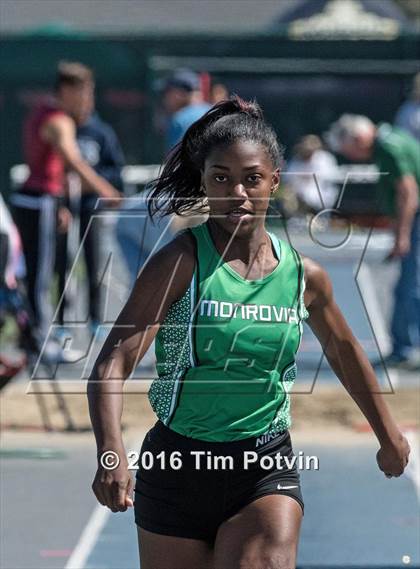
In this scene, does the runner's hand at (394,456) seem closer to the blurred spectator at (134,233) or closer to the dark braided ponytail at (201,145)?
the dark braided ponytail at (201,145)

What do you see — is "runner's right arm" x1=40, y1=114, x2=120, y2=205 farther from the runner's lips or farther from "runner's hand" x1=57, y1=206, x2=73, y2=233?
the runner's lips

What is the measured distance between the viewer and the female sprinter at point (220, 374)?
379 cm

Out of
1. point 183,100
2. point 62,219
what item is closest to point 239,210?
point 183,100

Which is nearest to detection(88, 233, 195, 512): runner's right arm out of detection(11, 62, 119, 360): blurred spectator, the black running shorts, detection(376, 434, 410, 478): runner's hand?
the black running shorts

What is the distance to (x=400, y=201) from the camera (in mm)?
10594

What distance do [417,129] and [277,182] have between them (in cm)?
971

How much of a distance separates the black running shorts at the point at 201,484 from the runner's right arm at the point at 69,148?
644 centimetres

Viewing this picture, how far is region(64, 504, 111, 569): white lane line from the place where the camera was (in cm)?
624

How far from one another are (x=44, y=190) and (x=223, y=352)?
7225 mm

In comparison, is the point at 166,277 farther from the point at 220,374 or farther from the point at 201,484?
the point at 201,484

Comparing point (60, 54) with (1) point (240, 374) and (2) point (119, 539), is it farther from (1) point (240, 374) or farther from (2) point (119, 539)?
(1) point (240, 374)

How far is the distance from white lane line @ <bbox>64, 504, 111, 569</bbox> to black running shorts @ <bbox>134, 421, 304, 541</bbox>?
2.44m

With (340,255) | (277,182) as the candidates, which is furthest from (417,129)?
(277,182)

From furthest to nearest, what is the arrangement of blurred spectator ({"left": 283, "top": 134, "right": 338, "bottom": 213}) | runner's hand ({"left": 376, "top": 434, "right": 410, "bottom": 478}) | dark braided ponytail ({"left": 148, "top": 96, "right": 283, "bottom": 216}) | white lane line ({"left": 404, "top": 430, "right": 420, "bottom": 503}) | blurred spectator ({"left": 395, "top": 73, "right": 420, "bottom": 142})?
blurred spectator ({"left": 283, "top": 134, "right": 338, "bottom": 213}), blurred spectator ({"left": 395, "top": 73, "right": 420, "bottom": 142}), white lane line ({"left": 404, "top": 430, "right": 420, "bottom": 503}), runner's hand ({"left": 376, "top": 434, "right": 410, "bottom": 478}), dark braided ponytail ({"left": 148, "top": 96, "right": 283, "bottom": 216})
